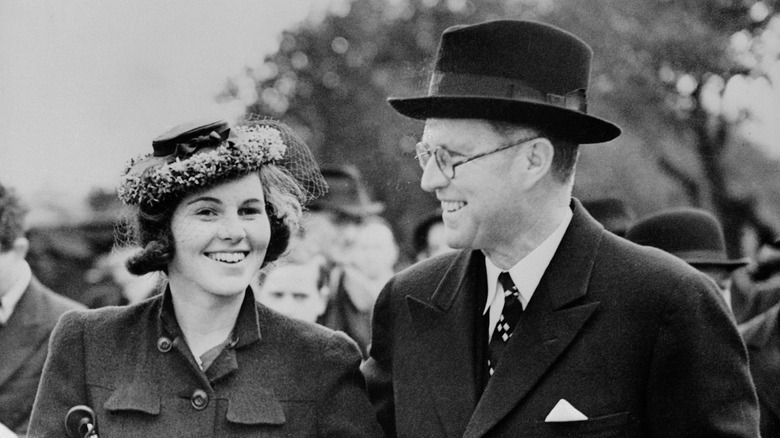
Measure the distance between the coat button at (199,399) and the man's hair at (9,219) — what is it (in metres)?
2.79

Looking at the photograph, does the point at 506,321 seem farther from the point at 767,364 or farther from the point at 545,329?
the point at 767,364

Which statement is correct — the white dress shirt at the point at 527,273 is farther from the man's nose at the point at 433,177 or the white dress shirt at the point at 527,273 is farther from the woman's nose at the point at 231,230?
the woman's nose at the point at 231,230

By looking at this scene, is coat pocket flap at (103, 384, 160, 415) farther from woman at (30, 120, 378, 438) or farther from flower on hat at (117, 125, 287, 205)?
flower on hat at (117, 125, 287, 205)

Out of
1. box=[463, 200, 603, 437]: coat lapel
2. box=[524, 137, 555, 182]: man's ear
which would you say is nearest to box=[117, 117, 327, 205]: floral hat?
box=[524, 137, 555, 182]: man's ear

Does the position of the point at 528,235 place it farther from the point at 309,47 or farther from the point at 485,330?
the point at 309,47

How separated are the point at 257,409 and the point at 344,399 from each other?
0.33 metres

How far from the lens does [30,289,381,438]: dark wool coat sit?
363 cm

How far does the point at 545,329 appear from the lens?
3.46 metres

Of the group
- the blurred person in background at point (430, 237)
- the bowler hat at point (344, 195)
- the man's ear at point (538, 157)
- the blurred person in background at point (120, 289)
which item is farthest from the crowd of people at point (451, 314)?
the blurred person in background at point (430, 237)

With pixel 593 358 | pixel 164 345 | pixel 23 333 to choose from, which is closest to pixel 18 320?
pixel 23 333

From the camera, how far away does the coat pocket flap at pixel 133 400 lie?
359 cm

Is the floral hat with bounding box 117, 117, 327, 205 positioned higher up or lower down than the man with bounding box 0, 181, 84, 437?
higher up

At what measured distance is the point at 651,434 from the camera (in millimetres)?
3338

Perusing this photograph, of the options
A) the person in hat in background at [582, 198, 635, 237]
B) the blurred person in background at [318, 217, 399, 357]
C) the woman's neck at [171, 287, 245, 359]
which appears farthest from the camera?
the blurred person in background at [318, 217, 399, 357]
